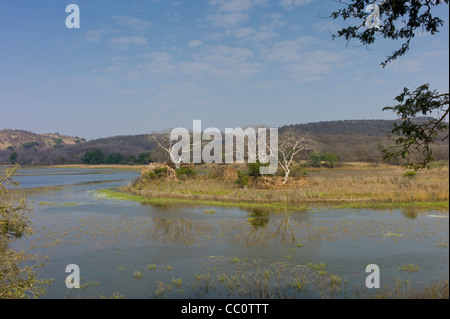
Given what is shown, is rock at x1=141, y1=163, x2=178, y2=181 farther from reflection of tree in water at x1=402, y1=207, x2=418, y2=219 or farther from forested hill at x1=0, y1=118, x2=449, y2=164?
reflection of tree in water at x1=402, y1=207, x2=418, y2=219

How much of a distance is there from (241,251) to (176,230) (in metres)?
3.90

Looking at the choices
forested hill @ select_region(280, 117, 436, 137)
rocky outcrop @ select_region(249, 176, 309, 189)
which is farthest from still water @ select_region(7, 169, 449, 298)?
forested hill @ select_region(280, 117, 436, 137)

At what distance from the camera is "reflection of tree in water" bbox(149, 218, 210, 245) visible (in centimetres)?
1159

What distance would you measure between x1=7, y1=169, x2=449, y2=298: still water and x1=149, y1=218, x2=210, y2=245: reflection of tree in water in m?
Answer: 0.04

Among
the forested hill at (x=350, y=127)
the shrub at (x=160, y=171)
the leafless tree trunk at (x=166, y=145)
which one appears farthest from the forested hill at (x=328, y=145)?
Result: the shrub at (x=160, y=171)

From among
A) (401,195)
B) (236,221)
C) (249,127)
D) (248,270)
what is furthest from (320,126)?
(248,270)

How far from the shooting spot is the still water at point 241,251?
23.4 ft

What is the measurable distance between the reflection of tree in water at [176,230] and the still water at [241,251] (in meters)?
0.04

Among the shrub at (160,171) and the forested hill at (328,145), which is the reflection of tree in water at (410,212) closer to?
the forested hill at (328,145)

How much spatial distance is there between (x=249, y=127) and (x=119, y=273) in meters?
27.0

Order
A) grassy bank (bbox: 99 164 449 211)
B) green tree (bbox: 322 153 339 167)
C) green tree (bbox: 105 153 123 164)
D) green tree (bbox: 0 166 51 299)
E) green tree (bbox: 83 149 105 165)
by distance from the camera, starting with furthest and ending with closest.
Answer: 1. green tree (bbox: 83 149 105 165)
2. green tree (bbox: 105 153 123 164)
3. green tree (bbox: 322 153 339 167)
4. grassy bank (bbox: 99 164 449 211)
5. green tree (bbox: 0 166 51 299)
